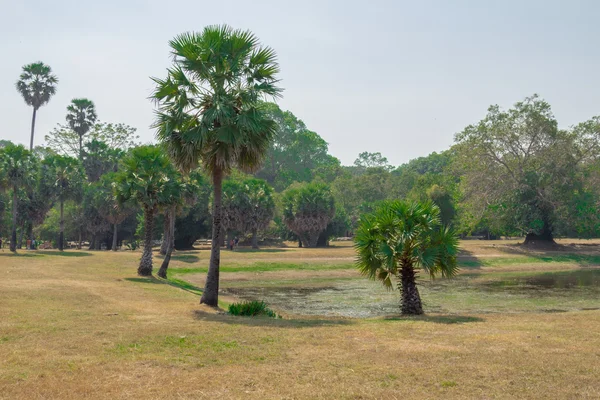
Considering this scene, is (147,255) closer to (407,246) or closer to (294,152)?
(407,246)

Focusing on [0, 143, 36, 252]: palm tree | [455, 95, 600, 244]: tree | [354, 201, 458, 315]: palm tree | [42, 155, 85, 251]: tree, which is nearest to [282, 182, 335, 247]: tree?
[455, 95, 600, 244]: tree

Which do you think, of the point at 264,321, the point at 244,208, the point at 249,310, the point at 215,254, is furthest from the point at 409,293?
the point at 244,208

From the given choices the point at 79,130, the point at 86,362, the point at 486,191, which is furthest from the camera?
the point at 79,130

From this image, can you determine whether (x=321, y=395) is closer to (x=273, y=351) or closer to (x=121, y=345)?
(x=273, y=351)

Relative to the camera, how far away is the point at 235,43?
18.8 metres

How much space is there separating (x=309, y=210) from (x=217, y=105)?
4401cm

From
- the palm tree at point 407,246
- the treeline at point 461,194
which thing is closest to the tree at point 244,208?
the treeline at point 461,194

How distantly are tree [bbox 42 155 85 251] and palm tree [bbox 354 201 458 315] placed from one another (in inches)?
1693

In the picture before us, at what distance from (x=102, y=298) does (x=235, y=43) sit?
410 inches

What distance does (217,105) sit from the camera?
18.4 metres

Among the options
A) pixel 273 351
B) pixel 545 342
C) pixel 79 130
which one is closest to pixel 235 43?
pixel 273 351

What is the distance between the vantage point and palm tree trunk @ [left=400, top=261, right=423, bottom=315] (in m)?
18.3

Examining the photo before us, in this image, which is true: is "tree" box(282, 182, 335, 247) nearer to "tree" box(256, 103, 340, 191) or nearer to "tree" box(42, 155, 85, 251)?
"tree" box(42, 155, 85, 251)

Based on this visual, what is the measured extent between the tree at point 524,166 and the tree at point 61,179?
4004cm
